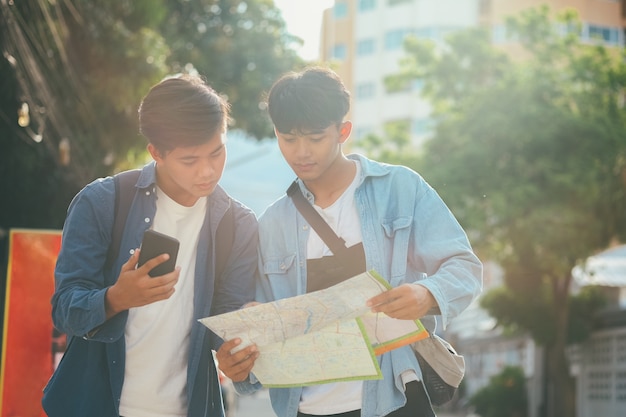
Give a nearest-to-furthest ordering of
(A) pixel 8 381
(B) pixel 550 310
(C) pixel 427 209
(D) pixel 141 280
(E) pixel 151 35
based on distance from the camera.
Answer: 1. (D) pixel 141 280
2. (C) pixel 427 209
3. (A) pixel 8 381
4. (E) pixel 151 35
5. (B) pixel 550 310

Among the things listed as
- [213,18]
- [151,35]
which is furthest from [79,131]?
[213,18]

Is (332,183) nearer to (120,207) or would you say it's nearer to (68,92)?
(120,207)

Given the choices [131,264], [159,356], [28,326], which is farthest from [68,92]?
[131,264]

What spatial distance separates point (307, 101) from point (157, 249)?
0.81 meters

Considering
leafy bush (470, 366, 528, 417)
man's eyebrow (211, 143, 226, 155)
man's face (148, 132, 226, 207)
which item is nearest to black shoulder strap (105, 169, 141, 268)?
man's face (148, 132, 226, 207)

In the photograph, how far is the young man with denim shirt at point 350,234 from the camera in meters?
3.49

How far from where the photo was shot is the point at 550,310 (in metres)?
22.9

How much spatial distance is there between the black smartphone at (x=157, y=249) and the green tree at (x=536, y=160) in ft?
57.4

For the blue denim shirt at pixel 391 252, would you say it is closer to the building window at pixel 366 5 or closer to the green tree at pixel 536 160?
the green tree at pixel 536 160

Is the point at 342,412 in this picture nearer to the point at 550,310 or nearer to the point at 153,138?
the point at 153,138

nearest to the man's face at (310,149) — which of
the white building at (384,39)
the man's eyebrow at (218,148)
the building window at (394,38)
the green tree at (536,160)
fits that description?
the man's eyebrow at (218,148)

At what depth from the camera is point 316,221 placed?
3637mm

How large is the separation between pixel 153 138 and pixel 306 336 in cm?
78

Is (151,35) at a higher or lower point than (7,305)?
higher
